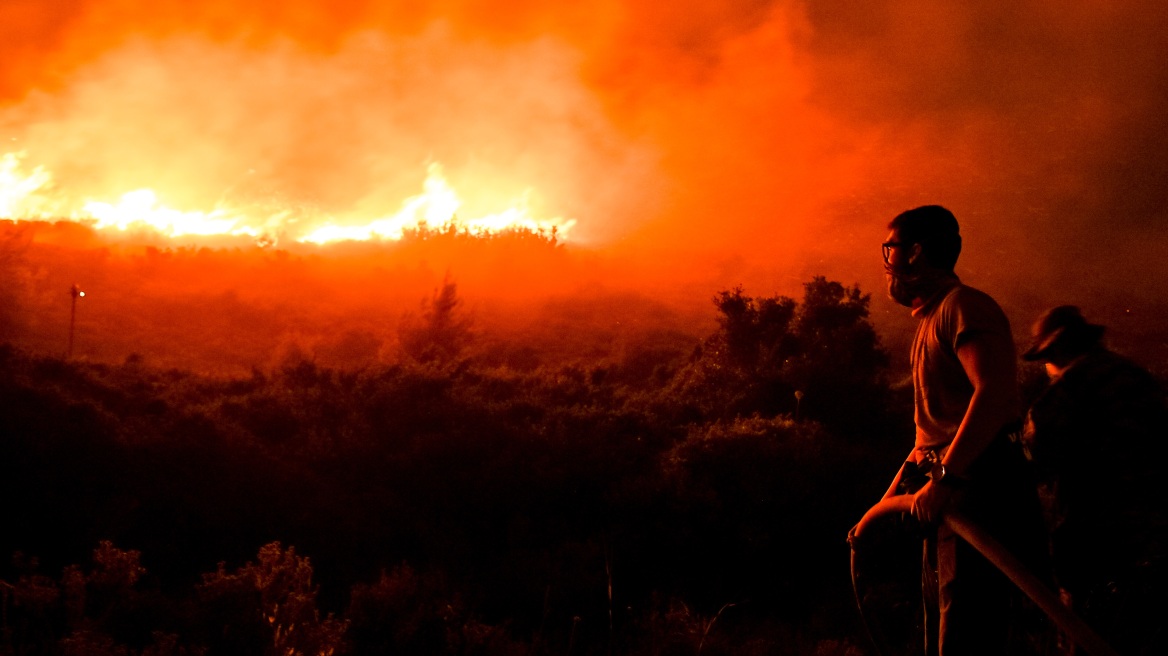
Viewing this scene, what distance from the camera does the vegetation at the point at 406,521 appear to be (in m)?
4.46

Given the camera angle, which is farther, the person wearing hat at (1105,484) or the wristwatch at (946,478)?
the person wearing hat at (1105,484)

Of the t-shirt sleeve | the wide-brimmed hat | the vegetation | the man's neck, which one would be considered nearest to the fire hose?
the t-shirt sleeve

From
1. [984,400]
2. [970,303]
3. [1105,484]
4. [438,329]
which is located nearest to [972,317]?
[970,303]

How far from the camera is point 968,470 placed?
8.67ft

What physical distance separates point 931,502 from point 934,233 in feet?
3.61

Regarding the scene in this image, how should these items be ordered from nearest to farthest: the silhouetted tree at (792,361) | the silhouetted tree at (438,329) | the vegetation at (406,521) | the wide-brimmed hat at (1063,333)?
1. the wide-brimmed hat at (1063,333)
2. the vegetation at (406,521)
3. the silhouetted tree at (792,361)
4. the silhouetted tree at (438,329)

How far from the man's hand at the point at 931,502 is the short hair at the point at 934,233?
3.05ft

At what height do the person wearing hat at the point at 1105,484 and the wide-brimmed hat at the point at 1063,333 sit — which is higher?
the wide-brimmed hat at the point at 1063,333

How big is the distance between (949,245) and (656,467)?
9571mm

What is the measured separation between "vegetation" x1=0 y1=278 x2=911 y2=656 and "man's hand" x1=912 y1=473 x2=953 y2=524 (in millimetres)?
1628

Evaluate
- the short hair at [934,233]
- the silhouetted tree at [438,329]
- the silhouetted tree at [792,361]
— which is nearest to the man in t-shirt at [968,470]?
the short hair at [934,233]

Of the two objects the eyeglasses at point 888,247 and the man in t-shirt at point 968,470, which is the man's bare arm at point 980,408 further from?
the eyeglasses at point 888,247

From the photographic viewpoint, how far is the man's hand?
101 inches

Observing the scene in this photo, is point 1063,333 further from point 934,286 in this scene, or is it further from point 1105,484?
point 934,286
